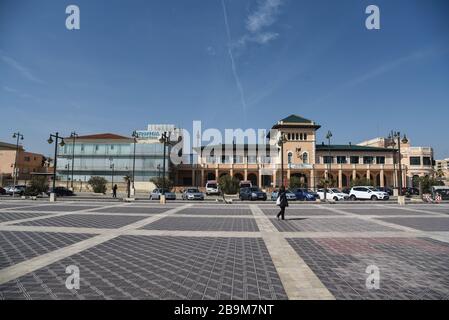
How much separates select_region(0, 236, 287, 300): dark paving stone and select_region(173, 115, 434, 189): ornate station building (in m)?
52.7

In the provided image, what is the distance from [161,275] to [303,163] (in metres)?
59.3

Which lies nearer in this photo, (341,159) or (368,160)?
(341,159)

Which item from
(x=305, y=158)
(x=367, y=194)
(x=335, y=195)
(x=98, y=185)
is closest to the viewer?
(x=335, y=195)

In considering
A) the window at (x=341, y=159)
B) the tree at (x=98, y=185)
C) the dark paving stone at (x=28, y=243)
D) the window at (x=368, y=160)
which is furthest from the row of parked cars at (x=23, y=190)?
the window at (x=368, y=160)

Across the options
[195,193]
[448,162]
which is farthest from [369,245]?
[448,162]

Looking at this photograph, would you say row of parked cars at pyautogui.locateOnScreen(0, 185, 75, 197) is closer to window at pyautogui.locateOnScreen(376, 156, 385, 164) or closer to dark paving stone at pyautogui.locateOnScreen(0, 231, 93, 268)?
dark paving stone at pyautogui.locateOnScreen(0, 231, 93, 268)

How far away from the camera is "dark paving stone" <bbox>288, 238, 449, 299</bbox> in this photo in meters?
4.80

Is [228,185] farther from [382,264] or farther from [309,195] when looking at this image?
[382,264]

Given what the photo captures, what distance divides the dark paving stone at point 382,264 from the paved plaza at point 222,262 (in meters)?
0.02

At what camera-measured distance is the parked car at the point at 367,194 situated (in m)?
32.6

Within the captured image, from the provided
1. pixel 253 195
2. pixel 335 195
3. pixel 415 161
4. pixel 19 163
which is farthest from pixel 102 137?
pixel 415 161

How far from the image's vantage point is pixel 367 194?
3331cm
